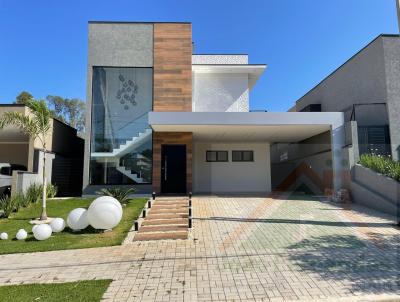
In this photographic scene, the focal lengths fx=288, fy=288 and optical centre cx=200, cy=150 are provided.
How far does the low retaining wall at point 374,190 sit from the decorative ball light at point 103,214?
31.7 feet

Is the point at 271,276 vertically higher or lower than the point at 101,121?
lower

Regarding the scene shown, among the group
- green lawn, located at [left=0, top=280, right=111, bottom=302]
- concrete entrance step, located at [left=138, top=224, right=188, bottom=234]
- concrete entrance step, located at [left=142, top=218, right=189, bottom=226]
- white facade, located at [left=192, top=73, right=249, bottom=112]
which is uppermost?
white facade, located at [left=192, top=73, right=249, bottom=112]

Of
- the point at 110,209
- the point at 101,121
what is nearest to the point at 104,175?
the point at 101,121

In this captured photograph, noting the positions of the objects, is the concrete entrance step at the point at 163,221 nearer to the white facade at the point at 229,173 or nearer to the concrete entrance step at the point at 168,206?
the concrete entrance step at the point at 168,206

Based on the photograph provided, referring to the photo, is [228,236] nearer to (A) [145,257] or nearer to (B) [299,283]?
(A) [145,257]

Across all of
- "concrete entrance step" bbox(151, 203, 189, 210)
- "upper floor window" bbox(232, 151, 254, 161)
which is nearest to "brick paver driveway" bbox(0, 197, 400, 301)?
"concrete entrance step" bbox(151, 203, 189, 210)

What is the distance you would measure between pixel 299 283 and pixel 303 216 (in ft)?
18.1

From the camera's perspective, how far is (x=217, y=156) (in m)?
18.0

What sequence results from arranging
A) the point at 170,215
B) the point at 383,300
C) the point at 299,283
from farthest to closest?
the point at 170,215, the point at 299,283, the point at 383,300

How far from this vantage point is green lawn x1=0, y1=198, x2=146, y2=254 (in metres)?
7.68

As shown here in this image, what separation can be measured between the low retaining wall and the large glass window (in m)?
9.83

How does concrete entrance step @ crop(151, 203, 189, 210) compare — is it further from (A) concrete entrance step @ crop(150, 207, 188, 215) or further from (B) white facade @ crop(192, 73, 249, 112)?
(B) white facade @ crop(192, 73, 249, 112)

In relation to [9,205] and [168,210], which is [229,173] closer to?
[168,210]

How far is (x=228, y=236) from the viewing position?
812 centimetres
